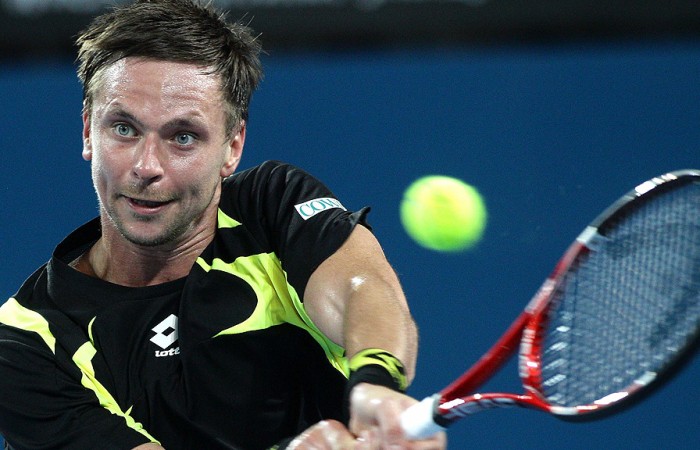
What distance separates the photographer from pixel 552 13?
3.81 meters

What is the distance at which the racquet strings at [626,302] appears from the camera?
1.86m

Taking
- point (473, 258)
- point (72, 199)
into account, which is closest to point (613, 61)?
point (473, 258)

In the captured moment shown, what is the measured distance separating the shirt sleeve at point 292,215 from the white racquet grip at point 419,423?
1.64ft

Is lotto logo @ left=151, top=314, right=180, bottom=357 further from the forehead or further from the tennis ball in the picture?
the tennis ball

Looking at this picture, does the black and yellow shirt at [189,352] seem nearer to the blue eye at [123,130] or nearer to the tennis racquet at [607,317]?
the blue eye at [123,130]

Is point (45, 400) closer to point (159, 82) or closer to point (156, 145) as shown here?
point (156, 145)

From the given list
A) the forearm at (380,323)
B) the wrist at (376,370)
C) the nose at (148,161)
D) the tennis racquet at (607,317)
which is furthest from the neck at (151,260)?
the tennis racquet at (607,317)

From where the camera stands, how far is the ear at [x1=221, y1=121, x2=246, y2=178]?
7.74 ft

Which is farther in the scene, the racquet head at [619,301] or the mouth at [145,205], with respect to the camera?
the mouth at [145,205]

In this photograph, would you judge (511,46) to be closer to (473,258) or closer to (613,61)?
(613,61)

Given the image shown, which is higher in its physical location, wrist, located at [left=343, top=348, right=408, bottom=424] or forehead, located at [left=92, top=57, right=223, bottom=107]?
forehead, located at [left=92, top=57, right=223, bottom=107]

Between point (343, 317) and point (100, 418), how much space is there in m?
Result: 0.51

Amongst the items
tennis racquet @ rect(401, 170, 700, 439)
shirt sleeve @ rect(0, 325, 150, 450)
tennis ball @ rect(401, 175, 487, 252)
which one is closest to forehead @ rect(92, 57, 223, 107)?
shirt sleeve @ rect(0, 325, 150, 450)

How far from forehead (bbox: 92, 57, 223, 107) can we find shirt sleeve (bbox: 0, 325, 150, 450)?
1.65 feet
